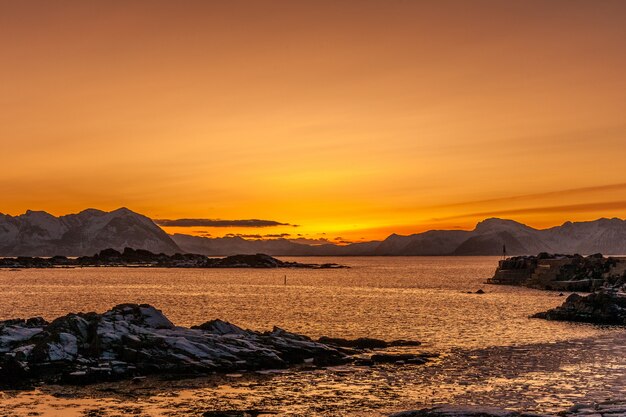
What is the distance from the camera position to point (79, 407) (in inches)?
1331

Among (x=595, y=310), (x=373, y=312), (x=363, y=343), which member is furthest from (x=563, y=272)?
(x=363, y=343)

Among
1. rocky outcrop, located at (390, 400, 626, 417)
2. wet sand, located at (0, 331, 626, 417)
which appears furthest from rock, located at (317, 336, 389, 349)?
rocky outcrop, located at (390, 400, 626, 417)

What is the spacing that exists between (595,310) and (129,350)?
55027 mm

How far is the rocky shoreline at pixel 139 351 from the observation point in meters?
41.6

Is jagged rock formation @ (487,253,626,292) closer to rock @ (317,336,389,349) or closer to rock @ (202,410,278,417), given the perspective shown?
rock @ (317,336,389,349)

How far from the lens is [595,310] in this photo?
7662 centimetres

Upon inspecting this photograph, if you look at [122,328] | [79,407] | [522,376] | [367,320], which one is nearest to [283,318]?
[367,320]

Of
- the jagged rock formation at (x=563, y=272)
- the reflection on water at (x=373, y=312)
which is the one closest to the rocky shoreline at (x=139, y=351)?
the reflection on water at (x=373, y=312)

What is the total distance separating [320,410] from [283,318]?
170 feet

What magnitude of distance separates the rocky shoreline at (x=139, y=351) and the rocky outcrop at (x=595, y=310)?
3376 cm

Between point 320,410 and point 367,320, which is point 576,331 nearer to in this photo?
point 367,320

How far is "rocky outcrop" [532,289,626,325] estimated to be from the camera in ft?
246

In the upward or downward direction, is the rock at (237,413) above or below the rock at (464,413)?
below

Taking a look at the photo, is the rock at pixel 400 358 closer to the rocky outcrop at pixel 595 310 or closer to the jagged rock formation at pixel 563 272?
the rocky outcrop at pixel 595 310
